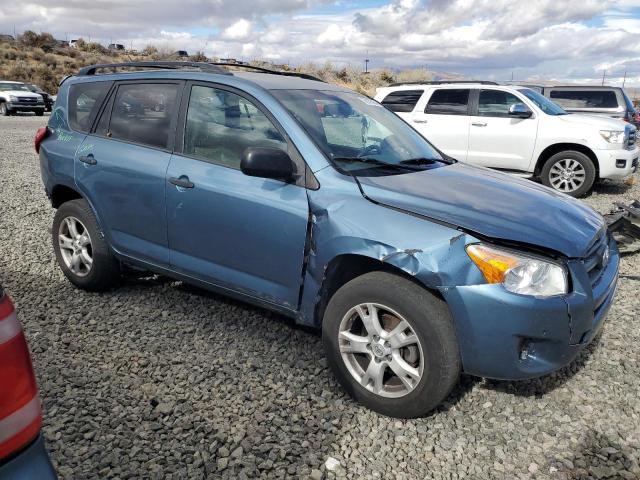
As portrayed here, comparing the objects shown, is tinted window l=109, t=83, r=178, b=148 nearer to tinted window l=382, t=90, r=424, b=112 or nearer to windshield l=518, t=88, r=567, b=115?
tinted window l=382, t=90, r=424, b=112

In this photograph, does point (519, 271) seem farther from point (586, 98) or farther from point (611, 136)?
point (586, 98)

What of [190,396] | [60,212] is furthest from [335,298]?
[60,212]

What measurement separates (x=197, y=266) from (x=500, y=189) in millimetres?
2017

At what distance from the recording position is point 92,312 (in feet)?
13.7

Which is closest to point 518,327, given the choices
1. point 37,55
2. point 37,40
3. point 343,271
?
point 343,271

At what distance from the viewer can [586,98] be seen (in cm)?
1397

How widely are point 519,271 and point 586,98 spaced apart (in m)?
13.4

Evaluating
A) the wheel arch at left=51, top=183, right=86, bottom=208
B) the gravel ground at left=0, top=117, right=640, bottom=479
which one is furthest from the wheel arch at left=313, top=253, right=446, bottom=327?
the wheel arch at left=51, top=183, right=86, bottom=208

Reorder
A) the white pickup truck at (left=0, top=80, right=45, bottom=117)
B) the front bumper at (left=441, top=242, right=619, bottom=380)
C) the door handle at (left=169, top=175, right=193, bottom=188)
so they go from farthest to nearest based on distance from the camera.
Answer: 1. the white pickup truck at (left=0, top=80, right=45, bottom=117)
2. the door handle at (left=169, top=175, right=193, bottom=188)
3. the front bumper at (left=441, top=242, right=619, bottom=380)

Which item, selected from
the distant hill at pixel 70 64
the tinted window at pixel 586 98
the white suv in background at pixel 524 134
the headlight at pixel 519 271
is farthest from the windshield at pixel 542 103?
the distant hill at pixel 70 64

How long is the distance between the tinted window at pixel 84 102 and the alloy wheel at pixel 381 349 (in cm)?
276

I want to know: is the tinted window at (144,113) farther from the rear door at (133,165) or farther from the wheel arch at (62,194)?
the wheel arch at (62,194)

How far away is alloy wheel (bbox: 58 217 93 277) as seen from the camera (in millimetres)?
4395

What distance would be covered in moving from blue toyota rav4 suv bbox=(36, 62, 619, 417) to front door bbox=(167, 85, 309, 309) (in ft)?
0.03
